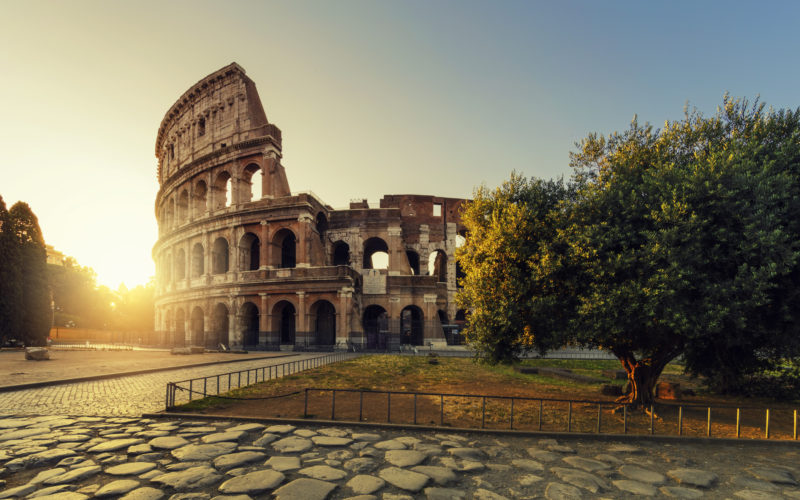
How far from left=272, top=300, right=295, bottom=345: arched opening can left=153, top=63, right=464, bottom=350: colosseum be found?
88 millimetres

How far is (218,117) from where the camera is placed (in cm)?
3262

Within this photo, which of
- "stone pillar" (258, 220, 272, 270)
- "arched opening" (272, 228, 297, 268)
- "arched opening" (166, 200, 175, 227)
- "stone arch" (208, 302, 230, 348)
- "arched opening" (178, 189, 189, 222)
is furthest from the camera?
"arched opening" (166, 200, 175, 227)

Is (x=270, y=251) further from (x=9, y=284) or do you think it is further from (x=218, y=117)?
(x=9, y=284)

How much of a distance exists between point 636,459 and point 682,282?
3.32 m

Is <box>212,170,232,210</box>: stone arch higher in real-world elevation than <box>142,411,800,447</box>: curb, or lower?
higher

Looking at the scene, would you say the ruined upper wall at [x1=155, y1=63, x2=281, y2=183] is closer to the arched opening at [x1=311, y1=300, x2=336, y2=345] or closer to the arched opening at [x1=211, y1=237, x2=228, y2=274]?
the arched opening at [x1=211, y1=237, x2=228, y2=274]

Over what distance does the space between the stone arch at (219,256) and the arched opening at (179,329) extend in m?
5.75

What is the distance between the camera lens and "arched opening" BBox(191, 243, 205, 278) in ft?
107

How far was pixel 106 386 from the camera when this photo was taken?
37.8 feet

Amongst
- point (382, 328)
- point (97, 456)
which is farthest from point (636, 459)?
point (382, 328)

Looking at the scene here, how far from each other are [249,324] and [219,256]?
6.47 metres

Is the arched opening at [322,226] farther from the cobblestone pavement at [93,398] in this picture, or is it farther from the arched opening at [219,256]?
the cobblestone pavement at [93,398]

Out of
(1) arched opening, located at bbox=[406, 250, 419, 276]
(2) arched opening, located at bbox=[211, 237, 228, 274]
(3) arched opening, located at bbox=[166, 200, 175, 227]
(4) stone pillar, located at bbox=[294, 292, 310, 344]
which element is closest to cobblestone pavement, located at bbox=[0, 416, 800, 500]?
(4) stone pillar, located at bbox=[294, 292, 310, 344]

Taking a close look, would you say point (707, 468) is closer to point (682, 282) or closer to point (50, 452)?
point (682, 282)
